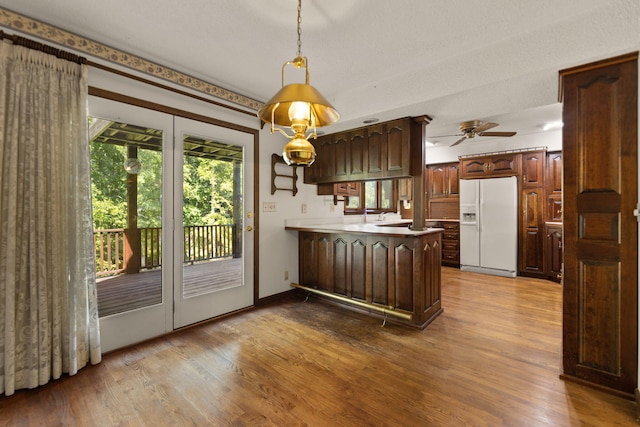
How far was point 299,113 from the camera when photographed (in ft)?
4.83

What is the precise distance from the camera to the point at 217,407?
1.78 m

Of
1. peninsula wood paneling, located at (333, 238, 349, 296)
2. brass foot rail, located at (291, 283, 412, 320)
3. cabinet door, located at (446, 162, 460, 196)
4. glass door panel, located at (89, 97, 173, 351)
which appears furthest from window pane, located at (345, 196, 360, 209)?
glass door panel, located at (89, 97, 173, 351)

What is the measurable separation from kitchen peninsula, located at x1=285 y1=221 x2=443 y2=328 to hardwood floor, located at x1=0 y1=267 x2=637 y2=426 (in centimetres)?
23

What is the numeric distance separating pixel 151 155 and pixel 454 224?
5.36m

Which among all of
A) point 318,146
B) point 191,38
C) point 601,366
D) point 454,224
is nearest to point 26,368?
point 191,38

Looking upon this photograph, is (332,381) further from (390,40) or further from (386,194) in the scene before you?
(386,194)

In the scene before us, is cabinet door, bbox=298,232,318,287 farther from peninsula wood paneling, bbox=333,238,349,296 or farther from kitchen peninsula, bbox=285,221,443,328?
peninsula wood paneling, bbox=333,238,349,296

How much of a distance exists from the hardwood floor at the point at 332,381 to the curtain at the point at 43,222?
0.88 ft

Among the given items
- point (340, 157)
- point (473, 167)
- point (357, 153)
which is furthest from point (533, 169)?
point (340, 157)

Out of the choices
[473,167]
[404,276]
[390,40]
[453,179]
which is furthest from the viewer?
[453,179]

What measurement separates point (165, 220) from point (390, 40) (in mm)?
2552

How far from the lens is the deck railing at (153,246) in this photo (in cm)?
244

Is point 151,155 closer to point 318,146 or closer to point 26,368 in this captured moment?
point 26,368

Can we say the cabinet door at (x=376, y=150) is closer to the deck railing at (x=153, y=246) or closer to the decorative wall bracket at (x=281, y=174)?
the decorative wall bracket at (x=281, y=174)
